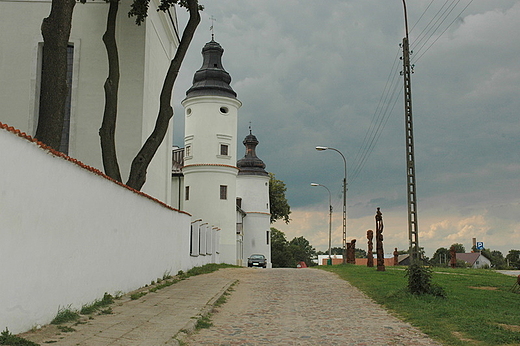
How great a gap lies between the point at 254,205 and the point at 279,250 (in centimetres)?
3663

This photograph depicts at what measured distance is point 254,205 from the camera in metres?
61.3

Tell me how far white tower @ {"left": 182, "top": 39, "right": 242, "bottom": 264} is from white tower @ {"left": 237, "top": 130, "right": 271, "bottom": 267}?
52.6 feet

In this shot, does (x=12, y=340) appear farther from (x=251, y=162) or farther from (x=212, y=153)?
(x=251, y=162)

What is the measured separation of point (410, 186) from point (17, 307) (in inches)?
399

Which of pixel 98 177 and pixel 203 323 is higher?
pixel 98 177

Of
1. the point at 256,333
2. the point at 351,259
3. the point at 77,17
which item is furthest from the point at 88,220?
the point at 351,259

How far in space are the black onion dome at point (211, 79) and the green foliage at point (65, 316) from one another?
36.1 metres

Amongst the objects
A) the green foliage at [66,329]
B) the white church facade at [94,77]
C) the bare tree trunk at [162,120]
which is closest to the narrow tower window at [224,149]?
the white church facade at [94,77]

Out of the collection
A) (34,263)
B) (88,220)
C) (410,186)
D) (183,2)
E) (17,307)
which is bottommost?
(17,307)

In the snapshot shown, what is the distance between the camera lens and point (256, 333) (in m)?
9.13

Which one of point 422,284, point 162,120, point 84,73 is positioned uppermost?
point 84,73

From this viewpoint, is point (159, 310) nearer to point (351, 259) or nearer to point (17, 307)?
point (17, 307)

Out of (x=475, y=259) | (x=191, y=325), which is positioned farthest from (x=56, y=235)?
(x=475, y=259)

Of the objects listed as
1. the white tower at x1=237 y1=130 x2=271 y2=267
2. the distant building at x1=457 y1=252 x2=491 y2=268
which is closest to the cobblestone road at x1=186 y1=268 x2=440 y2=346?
the white tower at x1=237 y1=130 x2=271 y2=267
